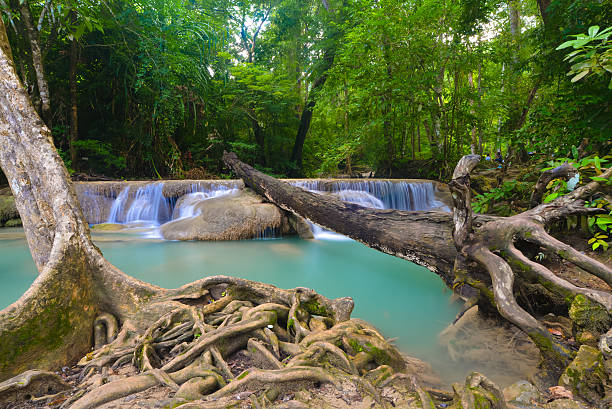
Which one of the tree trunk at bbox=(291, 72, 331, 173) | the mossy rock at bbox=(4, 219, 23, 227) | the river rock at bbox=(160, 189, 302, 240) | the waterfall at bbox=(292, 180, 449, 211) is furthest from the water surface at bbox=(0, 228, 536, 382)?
the tree trunk at bbox=(291, 72, 331, 173)

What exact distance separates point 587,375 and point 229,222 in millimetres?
6163

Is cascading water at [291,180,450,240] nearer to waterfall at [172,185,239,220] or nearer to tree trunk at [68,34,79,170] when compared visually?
waterfall at [172,185,239,220]

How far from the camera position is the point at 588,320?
73.1 inches

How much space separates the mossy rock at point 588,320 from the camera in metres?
1.79

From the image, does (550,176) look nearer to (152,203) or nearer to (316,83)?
(152,203)

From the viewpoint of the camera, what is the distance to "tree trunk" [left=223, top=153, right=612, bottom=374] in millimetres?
1991

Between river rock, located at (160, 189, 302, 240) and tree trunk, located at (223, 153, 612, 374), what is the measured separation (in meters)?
3.29

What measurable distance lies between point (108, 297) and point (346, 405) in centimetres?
195

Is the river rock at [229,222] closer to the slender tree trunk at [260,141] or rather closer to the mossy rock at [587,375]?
the mossy rock at [587,375]

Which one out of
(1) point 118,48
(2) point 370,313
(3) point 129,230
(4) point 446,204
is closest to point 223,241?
(3) point 129,230

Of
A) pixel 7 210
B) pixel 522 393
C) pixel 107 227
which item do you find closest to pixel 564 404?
pixel 522 393

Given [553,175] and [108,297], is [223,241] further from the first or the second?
[553,175]

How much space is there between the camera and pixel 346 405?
142 centimetres

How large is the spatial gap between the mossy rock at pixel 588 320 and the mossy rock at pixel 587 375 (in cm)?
13
